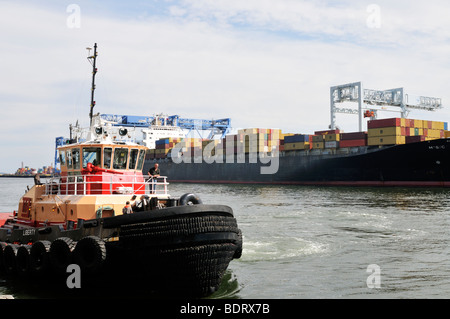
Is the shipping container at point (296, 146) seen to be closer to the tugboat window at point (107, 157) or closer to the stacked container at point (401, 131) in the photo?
the stacked container at point (401, 131)

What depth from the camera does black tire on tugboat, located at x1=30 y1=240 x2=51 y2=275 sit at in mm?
10406

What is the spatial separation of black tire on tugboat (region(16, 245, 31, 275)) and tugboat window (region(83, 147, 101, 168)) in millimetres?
2684

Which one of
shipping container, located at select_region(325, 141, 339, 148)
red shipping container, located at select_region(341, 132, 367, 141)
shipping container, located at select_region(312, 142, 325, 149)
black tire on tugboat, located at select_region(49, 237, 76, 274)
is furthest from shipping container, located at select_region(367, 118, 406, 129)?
black tire on tugboat, located at select_region(49, 237, 76, 274)

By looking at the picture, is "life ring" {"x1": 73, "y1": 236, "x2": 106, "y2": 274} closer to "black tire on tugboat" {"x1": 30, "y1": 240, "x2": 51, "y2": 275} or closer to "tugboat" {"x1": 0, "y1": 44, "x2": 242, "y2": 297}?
"tugboat" {"x1": 0, "y1": 44, "x2": 242, "y2": 297}

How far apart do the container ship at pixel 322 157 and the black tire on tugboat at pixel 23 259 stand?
47.2m

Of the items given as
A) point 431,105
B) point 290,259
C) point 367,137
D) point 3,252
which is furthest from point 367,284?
point 431,105

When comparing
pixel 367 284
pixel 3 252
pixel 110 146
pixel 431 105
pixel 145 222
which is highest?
pixel 431 105

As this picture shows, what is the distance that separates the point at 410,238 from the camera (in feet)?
60.1

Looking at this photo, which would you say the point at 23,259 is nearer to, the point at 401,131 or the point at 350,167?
the point at 350,167

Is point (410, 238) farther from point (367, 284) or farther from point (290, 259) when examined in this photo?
point (367, 284)

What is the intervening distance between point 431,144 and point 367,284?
4267 cm

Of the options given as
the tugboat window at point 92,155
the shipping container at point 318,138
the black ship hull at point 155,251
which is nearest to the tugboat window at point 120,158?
the tugboat window at point 92,155

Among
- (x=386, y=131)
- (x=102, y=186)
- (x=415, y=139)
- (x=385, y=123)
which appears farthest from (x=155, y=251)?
(x=385, y=123)

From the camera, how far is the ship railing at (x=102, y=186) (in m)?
11.8
